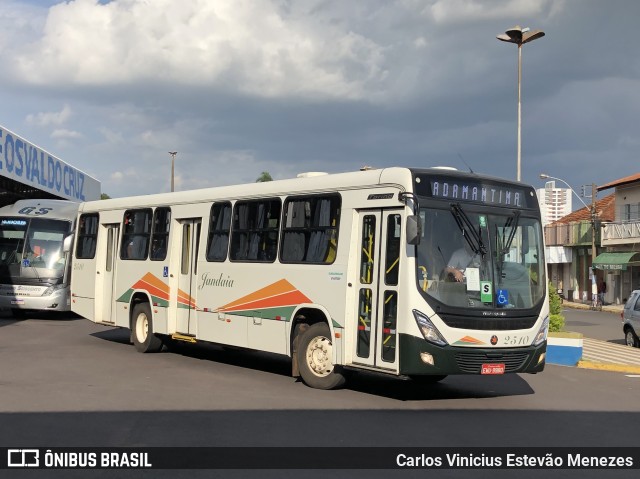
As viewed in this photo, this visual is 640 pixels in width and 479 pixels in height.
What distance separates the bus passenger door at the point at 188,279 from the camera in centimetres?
1478

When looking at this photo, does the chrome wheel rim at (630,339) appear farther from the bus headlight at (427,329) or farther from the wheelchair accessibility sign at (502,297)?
the bus headlight at (427,329)

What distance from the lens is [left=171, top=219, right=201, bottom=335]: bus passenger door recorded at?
14.8 meters

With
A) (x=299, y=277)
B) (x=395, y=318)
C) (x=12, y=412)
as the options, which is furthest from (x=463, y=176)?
(x=12, y=412)

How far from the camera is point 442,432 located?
8.61 metres

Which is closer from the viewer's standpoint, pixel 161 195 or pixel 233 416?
pixel 233 416

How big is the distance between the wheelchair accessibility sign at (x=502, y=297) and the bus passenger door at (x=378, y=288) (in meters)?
1.39

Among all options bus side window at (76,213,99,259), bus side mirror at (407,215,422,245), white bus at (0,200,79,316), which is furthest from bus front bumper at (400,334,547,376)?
white bus at (0,200,79,316)

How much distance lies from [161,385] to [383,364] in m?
3.40

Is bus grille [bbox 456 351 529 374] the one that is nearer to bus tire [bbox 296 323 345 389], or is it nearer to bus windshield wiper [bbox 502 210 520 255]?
bus windshield wiper [bbox 502 210 520 255]

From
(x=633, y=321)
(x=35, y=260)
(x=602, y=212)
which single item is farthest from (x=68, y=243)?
(x=602, y=212)

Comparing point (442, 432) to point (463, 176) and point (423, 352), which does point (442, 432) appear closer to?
point (423, 352)

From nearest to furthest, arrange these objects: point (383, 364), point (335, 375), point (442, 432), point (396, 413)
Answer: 1. point (442, 432)
2. point (396, 413)
3. point (383, 364)
4. point (335, 375)

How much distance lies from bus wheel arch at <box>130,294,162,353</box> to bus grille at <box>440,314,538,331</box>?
7578 mm

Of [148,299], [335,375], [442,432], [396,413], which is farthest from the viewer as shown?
[148,299]
